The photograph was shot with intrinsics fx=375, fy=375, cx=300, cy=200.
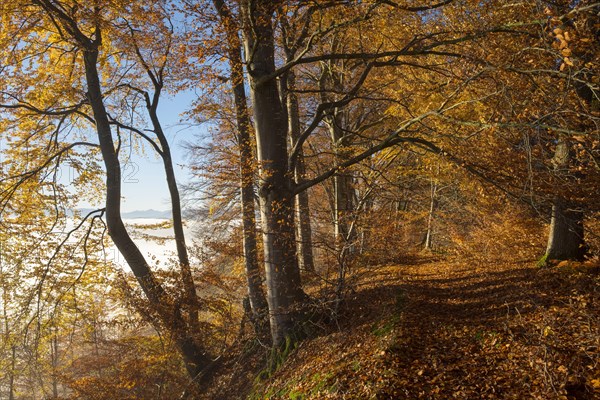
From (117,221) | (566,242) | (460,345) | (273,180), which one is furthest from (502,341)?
(117,221)

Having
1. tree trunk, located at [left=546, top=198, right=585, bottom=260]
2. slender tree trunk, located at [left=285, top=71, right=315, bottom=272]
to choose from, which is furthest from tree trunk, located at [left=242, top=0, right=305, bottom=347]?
tree trunk, located at [left=546, top=198, right=585, bottom=260]

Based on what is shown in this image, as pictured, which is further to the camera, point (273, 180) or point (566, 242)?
point (566, 242)

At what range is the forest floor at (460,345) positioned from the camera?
397cm

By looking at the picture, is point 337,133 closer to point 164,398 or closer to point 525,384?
point 164,398

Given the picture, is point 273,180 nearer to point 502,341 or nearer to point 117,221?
point 502,341

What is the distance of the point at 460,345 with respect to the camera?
195 inches

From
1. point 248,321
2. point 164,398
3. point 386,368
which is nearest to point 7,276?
point 164,398

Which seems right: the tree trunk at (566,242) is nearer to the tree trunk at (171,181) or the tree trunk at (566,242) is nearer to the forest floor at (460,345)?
the forest floor at (460,345)

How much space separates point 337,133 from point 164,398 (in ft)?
31.9

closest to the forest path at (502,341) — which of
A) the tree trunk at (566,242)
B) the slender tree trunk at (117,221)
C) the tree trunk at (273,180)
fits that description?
the tree trunk at (566,242)

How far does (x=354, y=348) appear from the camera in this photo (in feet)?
18.3

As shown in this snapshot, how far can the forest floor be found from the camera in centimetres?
397

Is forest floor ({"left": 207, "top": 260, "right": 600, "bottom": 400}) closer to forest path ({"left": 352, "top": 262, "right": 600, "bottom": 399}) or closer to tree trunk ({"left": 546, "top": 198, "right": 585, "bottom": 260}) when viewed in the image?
forest path ({"left": 352, "top": 262, "right": 600, "bottom": 399})

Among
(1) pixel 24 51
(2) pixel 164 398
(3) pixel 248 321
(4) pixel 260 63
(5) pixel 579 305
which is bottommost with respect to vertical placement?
(2) pixel 164 398
